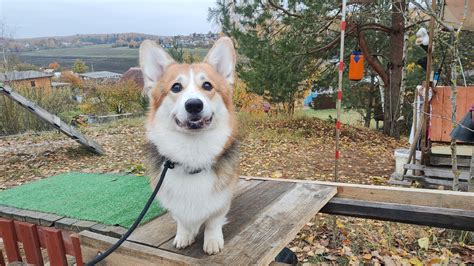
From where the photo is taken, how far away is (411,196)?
2434 mm

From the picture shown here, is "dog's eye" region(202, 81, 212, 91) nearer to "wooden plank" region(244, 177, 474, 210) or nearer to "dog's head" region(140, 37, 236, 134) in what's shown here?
"dog's head" region(140, 37, 236, 134)

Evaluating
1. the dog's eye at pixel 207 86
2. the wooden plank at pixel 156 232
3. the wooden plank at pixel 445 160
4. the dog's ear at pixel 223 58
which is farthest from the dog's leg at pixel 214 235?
the wooden plank at pixel 445 160

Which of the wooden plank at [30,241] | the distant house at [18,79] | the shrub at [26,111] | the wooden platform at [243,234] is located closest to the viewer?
the wooden platform at [243,234]

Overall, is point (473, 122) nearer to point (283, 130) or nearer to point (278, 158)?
point (278, 158)

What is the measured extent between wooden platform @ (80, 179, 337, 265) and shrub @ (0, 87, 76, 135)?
7757 millimetres

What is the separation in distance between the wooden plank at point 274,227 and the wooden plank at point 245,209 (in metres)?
0.05

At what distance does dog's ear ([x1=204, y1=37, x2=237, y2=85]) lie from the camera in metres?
1.83

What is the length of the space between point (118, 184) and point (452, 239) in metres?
3.51

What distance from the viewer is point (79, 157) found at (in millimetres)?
6121

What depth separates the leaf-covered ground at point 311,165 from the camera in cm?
310

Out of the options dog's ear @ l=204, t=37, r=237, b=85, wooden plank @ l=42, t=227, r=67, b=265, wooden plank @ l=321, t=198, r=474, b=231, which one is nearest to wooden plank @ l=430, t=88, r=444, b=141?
wooden plank @ l=321, t=198, r=474, b=231

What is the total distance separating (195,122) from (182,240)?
0.64m

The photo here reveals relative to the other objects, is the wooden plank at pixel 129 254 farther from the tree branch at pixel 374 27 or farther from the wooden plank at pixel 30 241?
the tree branch at pixel 374 27

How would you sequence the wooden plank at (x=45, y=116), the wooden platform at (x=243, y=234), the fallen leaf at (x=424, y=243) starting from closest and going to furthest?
the wooden platform at (x=243, y=234), the fallen leaf at (x=424, y=243), the wooden plank at (x=45, y=116)
